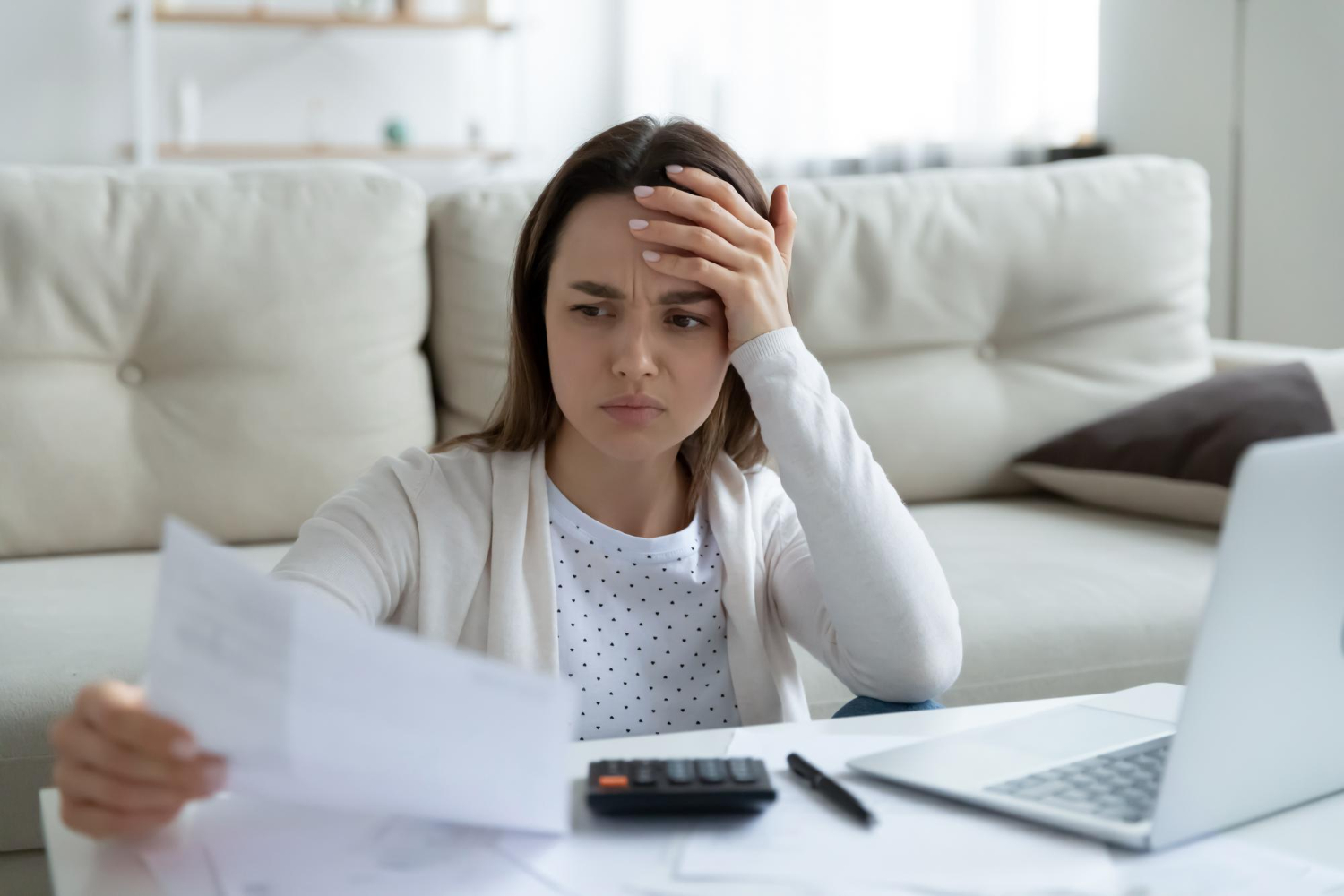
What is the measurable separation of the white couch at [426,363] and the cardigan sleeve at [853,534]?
43 cm

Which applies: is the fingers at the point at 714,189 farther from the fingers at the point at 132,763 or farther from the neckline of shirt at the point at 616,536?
the fingers at the point at 132,763

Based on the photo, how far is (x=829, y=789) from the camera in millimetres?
681

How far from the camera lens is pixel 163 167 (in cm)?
187

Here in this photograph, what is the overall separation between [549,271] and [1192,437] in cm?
116

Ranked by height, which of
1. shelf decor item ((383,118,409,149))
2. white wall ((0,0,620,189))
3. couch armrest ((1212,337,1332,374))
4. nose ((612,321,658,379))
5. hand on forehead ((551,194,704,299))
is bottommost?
couch armrest ((1212,337,1332,374))

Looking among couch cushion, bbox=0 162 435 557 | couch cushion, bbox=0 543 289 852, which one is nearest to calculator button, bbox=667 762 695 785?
couch cushion, bbox=0 543 289 852

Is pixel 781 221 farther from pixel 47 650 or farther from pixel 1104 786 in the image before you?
pixel 47 650

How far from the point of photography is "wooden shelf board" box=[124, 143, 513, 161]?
13.0 ft

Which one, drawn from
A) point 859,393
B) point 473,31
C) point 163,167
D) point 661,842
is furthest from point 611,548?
point 473,31

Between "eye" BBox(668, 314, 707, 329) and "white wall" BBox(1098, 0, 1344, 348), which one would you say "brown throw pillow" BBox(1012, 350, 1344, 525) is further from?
"white wall" BBox(1098, 0, 1344, 348)

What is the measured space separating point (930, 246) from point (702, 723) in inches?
46.1

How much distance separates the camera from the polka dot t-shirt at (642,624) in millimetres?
1104

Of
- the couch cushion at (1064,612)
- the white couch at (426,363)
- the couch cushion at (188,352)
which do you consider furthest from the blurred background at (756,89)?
the couch cushion at (188,352)

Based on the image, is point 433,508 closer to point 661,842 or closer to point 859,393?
point 661,842
